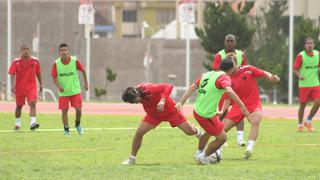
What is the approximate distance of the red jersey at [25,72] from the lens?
2456 centimetres

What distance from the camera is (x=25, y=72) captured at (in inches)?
971

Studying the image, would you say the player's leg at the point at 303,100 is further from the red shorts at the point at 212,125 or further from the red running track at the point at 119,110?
the red shorts at the point at 212,125

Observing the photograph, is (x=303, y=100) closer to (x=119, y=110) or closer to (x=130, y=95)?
(x=130, y=95)

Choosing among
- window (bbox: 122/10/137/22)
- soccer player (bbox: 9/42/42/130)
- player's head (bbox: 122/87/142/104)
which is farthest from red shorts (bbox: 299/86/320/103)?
window (bbox: 122/10/137/22)

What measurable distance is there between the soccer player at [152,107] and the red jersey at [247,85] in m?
1.71

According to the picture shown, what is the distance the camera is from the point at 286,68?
53.5 m

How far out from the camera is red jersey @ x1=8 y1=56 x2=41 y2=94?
24562 mm

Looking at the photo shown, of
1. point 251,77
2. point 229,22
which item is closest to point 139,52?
point 229,22

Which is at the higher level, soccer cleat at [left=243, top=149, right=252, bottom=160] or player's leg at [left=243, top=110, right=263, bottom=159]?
Result: player's leg at [left=243, top=110, right=263, bottom=159]

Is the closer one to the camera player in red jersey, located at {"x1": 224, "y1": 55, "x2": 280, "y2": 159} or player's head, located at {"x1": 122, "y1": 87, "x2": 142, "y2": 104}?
player's head, located at {"x1": 122, "y1": 87, "x2": 142, "y2": 104}

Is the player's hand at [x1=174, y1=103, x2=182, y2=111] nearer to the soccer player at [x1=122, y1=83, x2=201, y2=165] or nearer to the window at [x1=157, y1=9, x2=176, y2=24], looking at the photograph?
the soccer player at [x1=122, y1=83, x2=201, y2=165]

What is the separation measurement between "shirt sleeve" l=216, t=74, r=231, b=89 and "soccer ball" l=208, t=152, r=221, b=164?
1170 mm

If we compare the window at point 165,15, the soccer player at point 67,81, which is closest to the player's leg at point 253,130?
the soccer player at point 67,81

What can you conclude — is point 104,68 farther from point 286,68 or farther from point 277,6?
point 286,68
